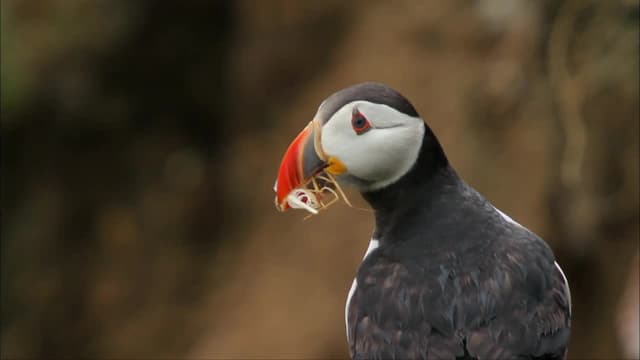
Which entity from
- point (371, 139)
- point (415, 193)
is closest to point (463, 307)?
point (415, 193)

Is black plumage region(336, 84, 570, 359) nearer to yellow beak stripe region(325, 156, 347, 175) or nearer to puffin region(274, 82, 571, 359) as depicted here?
puffin region(274, 82, 571, 359)

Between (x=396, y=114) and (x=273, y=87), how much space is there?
3.37 meters

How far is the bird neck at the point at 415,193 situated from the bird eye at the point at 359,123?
189 millimetres

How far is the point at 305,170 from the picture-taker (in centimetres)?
285

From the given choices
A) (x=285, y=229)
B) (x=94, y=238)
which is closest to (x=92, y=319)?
(x=94, y=238)

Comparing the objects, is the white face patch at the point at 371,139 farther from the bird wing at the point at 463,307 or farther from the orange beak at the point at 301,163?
the bird wing at the point at 463,307

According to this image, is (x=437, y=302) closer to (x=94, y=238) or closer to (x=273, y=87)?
(x=273, y=87)

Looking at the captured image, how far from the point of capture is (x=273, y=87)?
6121mm

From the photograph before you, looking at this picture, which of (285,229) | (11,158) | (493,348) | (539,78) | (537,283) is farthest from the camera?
(11,158)

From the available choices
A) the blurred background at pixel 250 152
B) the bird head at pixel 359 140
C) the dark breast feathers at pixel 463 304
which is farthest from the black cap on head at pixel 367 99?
the blurred background at pixel 250 152

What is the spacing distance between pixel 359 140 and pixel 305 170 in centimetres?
16

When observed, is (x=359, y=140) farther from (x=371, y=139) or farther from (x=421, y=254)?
(x=421, y=254)

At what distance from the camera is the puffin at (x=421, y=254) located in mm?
2684

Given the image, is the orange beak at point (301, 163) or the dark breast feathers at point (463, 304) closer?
the dark breast feathers at point (463, 304)
